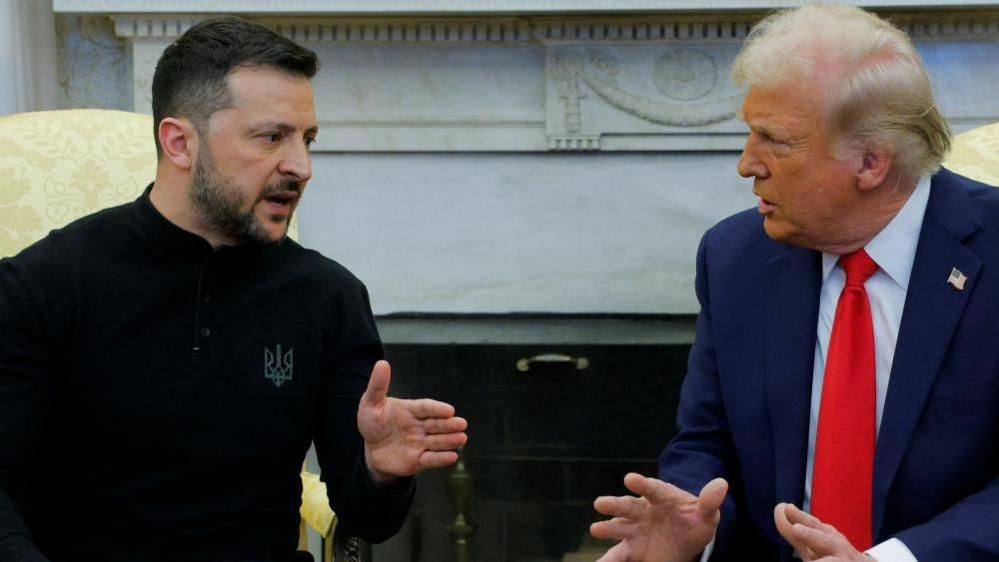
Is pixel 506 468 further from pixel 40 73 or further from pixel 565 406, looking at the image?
pixel 40 73

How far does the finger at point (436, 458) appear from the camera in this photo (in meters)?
1.65

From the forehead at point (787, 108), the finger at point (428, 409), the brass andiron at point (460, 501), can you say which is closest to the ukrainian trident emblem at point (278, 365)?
the finger at point (428, 409)

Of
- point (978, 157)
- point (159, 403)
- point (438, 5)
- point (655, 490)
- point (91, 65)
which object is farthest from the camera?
point (91, 65)

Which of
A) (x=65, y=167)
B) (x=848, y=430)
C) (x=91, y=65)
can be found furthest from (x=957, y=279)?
(x=91, y=65)

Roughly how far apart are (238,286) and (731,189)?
157 cm

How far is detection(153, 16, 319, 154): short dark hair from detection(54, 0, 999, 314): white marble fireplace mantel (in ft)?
3.86

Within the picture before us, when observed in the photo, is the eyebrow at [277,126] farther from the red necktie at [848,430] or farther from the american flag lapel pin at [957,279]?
the american flag lapel pin at [957,279]

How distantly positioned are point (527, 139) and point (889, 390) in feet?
5.30

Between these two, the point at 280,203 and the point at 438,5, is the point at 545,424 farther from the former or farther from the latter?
the point at 280,203

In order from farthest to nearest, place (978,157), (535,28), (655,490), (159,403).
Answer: (535,28), (978,157), (159,403), (655,490)

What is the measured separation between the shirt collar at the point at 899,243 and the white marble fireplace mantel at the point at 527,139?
1397 mm

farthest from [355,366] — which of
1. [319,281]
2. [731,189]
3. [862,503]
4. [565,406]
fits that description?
[731,189]

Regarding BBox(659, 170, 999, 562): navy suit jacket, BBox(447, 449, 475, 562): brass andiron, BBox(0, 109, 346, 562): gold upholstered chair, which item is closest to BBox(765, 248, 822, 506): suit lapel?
BBox(659, 170, 999, 562): navy suit jacket

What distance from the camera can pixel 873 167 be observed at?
1.72 meters
